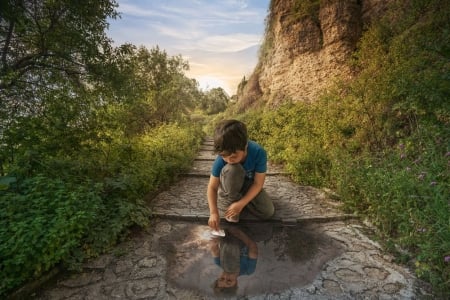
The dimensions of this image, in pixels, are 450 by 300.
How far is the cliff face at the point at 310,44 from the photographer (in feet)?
29.3

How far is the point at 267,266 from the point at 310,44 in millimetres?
10345

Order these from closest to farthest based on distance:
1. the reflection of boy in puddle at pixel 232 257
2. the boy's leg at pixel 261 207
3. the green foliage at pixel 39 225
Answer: the green foliage at pixel 39 225
the reflection of boy in puddle at pixel 232 257
the boy's leg at pixel 261 207

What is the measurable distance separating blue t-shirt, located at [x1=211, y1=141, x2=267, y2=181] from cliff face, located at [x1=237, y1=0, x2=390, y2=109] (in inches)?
264

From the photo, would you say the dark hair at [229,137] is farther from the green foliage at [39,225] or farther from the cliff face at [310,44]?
the cliff face at [310,44]

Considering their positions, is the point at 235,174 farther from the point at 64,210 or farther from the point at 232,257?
the point at 64,210

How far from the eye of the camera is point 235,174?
3.20 metres

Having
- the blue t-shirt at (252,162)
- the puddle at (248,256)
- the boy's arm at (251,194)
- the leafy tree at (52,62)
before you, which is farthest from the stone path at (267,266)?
the leafy tree at (52,62)

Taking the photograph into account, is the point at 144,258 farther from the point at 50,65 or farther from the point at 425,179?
the point at 50,65

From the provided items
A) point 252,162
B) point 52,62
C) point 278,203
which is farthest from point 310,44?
point 52,62

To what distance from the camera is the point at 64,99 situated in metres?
4.87

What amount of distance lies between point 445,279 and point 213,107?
3698 cm

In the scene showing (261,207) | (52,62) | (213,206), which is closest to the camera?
(213,206)

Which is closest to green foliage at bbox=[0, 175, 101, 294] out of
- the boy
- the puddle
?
the puddle

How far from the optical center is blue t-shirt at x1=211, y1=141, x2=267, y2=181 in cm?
326
